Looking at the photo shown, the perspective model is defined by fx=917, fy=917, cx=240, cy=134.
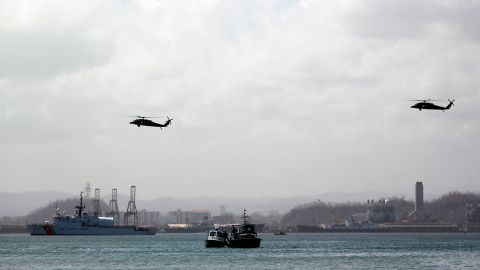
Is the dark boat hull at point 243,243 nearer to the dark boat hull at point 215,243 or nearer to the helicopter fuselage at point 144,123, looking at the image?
the dark boat hull at point 215,243

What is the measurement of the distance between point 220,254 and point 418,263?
32.2 metres

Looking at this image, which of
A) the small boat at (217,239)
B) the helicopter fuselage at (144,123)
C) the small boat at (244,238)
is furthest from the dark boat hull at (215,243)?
the helicopter fuselage at (144,123)

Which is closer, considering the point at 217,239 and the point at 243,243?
the point at 243,243

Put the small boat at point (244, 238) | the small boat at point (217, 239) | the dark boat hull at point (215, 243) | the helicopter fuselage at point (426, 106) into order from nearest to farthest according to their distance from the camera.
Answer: the helicopter fuselage at point (426, 106), the small boat at point (244, 238), the small boat at point (217, 239), the dark boat hull at point (215, 243)

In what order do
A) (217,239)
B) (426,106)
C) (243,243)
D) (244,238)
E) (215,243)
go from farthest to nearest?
(215,243) < (217,239) < (243,243) < (244,238) < (426,106)

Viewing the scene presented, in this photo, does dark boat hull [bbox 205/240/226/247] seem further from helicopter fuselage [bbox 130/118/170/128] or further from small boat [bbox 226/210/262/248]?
helicopter fuselage [bbox 130/118/170/128]

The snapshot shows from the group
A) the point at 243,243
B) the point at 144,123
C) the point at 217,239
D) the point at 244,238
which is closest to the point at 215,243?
the point at 217,239

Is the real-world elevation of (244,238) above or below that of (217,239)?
above

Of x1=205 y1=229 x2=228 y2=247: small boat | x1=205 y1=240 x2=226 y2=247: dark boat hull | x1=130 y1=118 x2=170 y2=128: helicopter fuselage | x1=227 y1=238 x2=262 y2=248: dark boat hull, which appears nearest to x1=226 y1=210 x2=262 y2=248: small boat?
x1=227 y1=238 x2=262 y2=248: dark boat hull

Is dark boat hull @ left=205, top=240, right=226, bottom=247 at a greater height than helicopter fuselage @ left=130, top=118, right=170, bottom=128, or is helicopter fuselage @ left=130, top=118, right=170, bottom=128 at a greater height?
helicopter fuselage @ left=130, top=118, right=170, bottom=128

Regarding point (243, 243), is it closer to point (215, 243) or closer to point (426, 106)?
point (215, 243)

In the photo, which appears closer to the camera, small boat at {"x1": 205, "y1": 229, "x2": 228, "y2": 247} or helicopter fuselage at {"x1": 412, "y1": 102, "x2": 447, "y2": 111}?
helicopter fuselage at {"x1": 412, "y1": 102, "x2": 447, "y2": 111}

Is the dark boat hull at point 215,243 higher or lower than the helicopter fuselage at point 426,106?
lower

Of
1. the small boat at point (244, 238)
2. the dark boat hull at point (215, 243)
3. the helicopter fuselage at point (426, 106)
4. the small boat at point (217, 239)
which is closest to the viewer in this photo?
the helicopter fuselage at point (426, 106)
